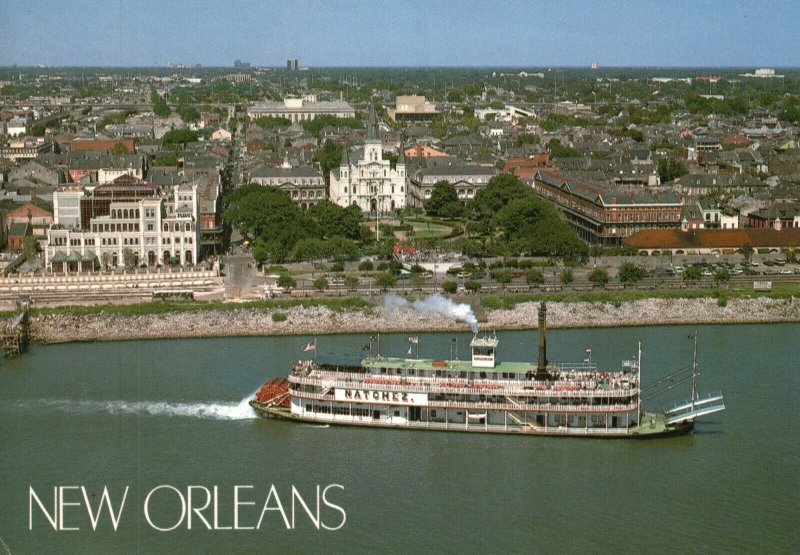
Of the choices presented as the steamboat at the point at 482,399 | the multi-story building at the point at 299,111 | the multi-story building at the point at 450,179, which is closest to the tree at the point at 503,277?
the steamboat at the point at 482,399

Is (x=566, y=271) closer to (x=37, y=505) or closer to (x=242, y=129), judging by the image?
(x=37, y=505)

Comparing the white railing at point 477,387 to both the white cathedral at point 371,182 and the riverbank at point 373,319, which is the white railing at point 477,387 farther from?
the white cathedral at point 371,182

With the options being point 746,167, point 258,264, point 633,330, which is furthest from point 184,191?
point 746,167

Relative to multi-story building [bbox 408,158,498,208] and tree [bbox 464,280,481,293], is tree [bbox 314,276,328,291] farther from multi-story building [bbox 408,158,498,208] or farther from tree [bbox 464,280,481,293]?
multi-story building [bbox 408,158,498,208]

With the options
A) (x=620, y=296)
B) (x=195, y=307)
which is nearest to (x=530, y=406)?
(x=620, y=296)

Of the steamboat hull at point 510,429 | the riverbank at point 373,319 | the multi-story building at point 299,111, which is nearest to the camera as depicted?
the steamboat hull at point 510,429
